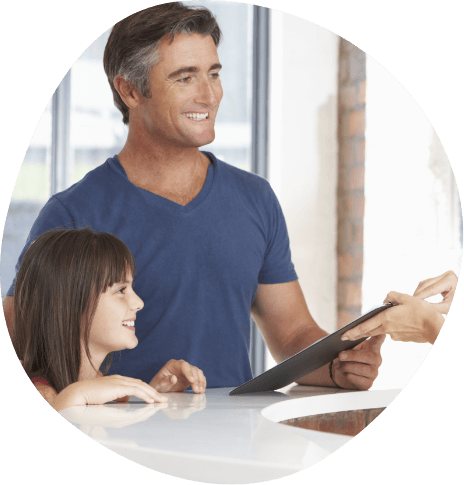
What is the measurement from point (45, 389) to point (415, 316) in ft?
1.47

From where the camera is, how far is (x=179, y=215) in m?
0.75

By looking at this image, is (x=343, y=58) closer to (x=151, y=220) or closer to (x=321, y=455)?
(x=151, y=220)

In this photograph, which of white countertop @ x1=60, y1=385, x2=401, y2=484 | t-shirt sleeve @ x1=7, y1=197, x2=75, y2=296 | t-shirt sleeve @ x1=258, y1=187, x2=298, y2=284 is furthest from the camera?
t-shirt sleeve @ x1=258, y1=187, x2=298, y2=284

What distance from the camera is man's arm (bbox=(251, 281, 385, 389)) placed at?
0.80m

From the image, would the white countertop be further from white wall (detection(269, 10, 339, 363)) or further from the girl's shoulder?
white wall (detection(269, 10, 339, 363))

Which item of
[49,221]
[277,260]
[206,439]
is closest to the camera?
[206,439]

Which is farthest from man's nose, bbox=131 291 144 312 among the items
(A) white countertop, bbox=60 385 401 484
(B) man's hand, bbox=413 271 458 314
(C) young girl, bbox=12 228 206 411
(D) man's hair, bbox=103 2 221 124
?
(B) man's hand, bbox=413 271 458 314

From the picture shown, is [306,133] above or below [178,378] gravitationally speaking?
above

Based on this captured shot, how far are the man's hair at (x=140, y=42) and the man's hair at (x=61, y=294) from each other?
6.8 inches

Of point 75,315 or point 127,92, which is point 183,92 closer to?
point 127,92

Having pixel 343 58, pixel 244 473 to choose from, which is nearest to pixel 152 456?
pixel 244 473

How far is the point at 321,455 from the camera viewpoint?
0.61 meters

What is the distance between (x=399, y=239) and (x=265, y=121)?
9.1 inches

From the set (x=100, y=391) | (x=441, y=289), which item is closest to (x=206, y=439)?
(x=100, y=391)
